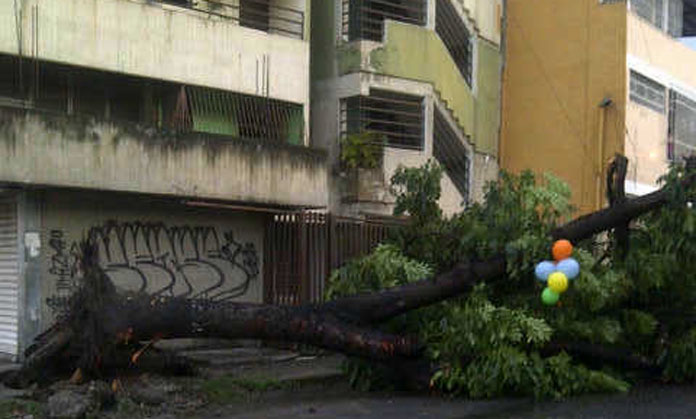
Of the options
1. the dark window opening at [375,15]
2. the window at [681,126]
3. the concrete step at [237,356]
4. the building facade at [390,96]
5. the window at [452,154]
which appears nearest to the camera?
the concrete step at [237,356]

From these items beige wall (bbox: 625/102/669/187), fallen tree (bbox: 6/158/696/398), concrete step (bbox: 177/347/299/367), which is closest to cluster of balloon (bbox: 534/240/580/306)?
fallen tree (bbox: 6/158/696/398)

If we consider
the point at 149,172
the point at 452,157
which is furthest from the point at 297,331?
the point at 452,157

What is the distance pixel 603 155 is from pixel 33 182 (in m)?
13.8

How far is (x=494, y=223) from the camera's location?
9.99 meters

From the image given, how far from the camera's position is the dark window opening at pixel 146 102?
13094mm

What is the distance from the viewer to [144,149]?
12.5 meters

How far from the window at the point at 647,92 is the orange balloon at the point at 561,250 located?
40.0 ft

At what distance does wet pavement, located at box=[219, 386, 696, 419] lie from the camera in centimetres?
866

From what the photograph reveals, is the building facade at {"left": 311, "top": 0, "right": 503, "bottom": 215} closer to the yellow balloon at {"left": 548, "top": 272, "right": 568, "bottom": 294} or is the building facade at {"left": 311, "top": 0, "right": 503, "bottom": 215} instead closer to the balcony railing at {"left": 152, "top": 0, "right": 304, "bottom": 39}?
the balcony railing at {"left": 152, "top": 0, "right": 304, "bottom": 39}

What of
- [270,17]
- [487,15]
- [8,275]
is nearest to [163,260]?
[8,275]

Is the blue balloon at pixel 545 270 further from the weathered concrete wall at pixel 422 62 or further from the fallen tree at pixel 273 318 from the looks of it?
the weathered concrete wall at pixel 422 62

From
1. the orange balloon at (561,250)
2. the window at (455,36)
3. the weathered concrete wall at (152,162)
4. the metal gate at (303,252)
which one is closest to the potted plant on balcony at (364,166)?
the weathered concrete wall at (152,162)

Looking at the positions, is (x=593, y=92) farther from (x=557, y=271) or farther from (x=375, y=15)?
(x=557, y=271)

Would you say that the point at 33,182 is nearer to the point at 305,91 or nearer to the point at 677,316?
the point at 305,91
